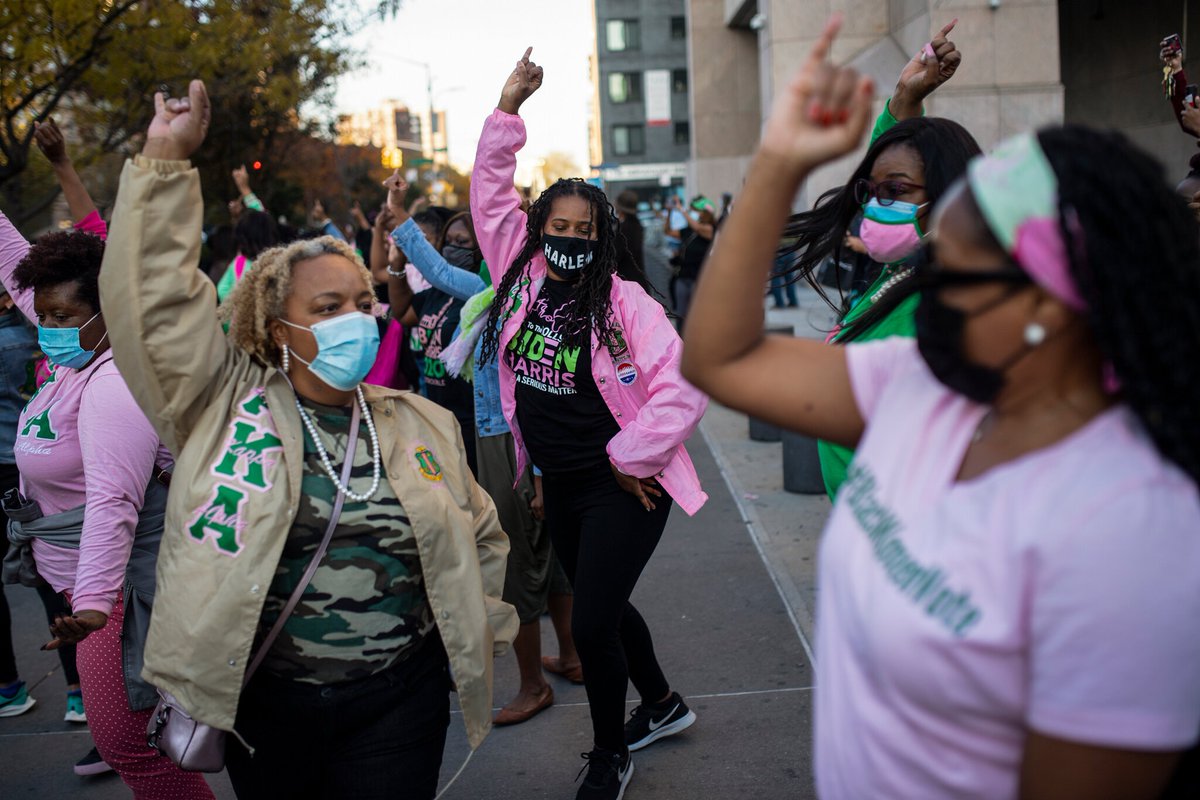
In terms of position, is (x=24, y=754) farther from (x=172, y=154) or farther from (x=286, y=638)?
(x=172, y=154)

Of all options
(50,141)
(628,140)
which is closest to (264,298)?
(50,141)

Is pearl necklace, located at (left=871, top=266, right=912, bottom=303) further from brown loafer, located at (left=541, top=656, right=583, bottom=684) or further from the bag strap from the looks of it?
brown loafer, located at (left=541, top=656, right=583, bottom=684)

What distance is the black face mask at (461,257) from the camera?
6.01 metres

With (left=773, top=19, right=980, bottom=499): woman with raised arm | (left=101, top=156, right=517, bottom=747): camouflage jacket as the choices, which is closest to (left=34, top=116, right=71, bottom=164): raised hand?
(left=101, top=156, right=517, bottom=747): camouflage jacket

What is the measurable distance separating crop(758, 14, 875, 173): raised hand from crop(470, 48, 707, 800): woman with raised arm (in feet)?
6.73

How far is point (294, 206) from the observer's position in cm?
2394

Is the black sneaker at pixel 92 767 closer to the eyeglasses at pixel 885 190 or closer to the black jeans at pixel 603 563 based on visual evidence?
the black jeans at pixel 603 563

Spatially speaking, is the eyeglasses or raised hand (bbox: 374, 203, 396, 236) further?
raised hand (bbox: 374, 203, 396, 236)

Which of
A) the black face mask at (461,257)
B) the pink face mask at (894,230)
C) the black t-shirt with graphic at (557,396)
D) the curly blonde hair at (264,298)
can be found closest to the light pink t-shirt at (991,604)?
the pink face mask at (894,230)

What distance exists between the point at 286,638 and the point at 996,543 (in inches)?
70.8

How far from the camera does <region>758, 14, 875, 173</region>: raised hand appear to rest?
1.64m

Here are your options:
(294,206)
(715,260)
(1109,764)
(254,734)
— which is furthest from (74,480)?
(294,206)

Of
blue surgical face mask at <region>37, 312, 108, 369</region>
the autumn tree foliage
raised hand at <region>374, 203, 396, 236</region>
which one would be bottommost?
blue surgical face mask at <region>37, 312, 108, 369</region>

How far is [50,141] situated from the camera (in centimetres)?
438
